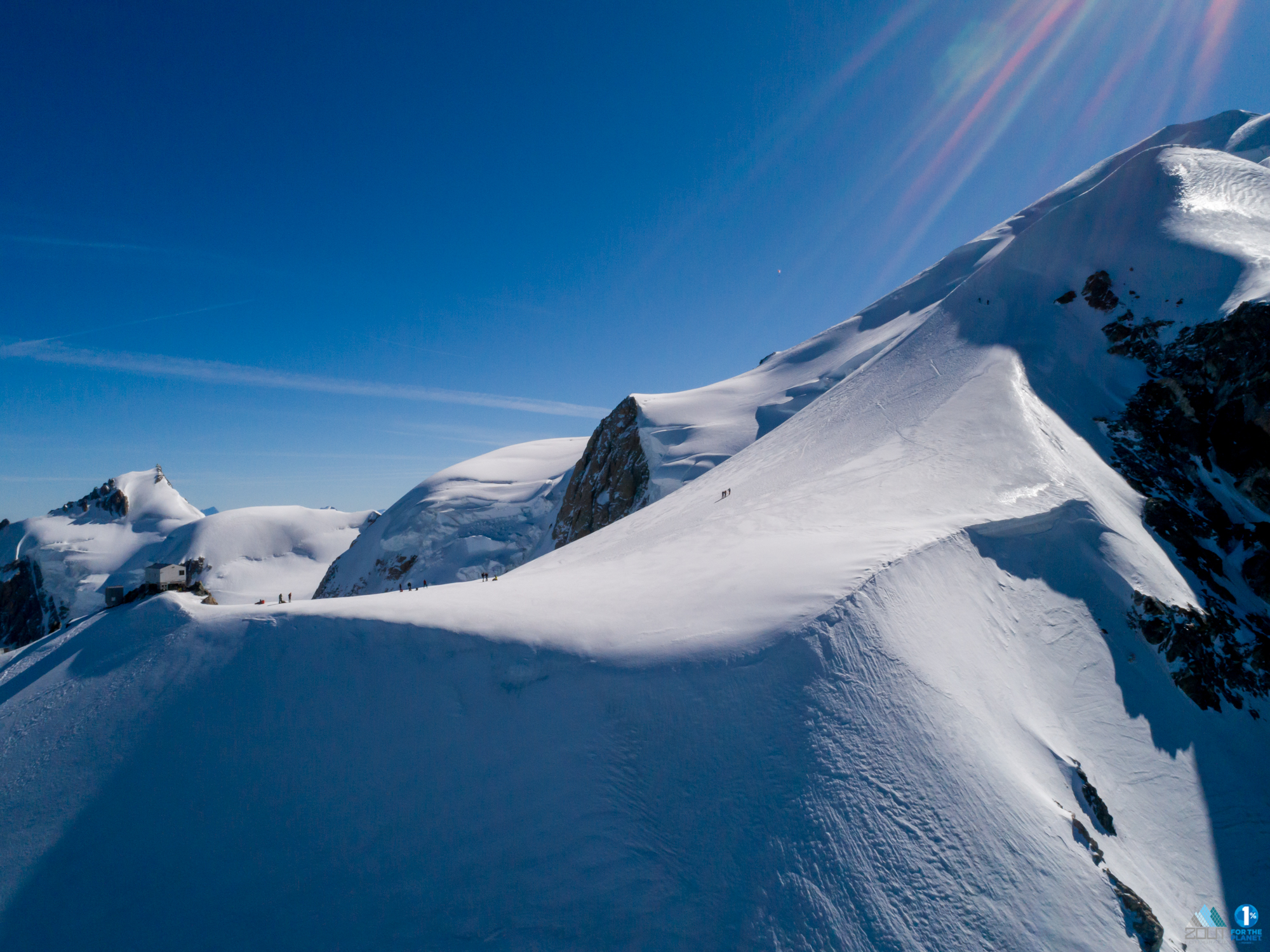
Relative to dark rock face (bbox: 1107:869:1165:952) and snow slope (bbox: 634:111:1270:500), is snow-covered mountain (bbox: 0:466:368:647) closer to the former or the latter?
snow slope (bbox: 634:111:1270:500)

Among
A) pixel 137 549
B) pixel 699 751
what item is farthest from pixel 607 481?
pixel 137 549

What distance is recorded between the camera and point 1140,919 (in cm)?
570

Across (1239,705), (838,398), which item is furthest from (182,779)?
(838,398)

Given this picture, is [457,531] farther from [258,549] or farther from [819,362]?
[258,549]

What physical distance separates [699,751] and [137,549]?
394ft

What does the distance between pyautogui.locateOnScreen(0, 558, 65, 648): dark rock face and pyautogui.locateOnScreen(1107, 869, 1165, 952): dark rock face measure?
110 metres

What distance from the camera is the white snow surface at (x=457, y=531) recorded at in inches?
1970

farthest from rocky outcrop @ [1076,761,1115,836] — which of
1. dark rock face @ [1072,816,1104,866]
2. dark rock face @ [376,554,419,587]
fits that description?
dark rock face @ [376,554,419,587]

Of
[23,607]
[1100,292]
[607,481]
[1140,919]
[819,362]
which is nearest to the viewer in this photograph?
[1140,919]

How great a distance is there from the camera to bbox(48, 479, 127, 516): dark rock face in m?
97.4

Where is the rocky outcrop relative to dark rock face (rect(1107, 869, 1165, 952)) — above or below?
above

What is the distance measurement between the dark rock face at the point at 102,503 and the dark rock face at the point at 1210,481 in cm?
13662

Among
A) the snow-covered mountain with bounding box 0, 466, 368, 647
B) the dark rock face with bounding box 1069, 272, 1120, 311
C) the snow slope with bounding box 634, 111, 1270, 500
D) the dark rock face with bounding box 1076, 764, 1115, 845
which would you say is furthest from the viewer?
the snow-covered mountain with bounding box 0, 466, 368, 647

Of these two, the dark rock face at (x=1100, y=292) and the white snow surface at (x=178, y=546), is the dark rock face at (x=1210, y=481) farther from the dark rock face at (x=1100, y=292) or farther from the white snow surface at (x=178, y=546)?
the white snow surface at (x=178, y=546)
